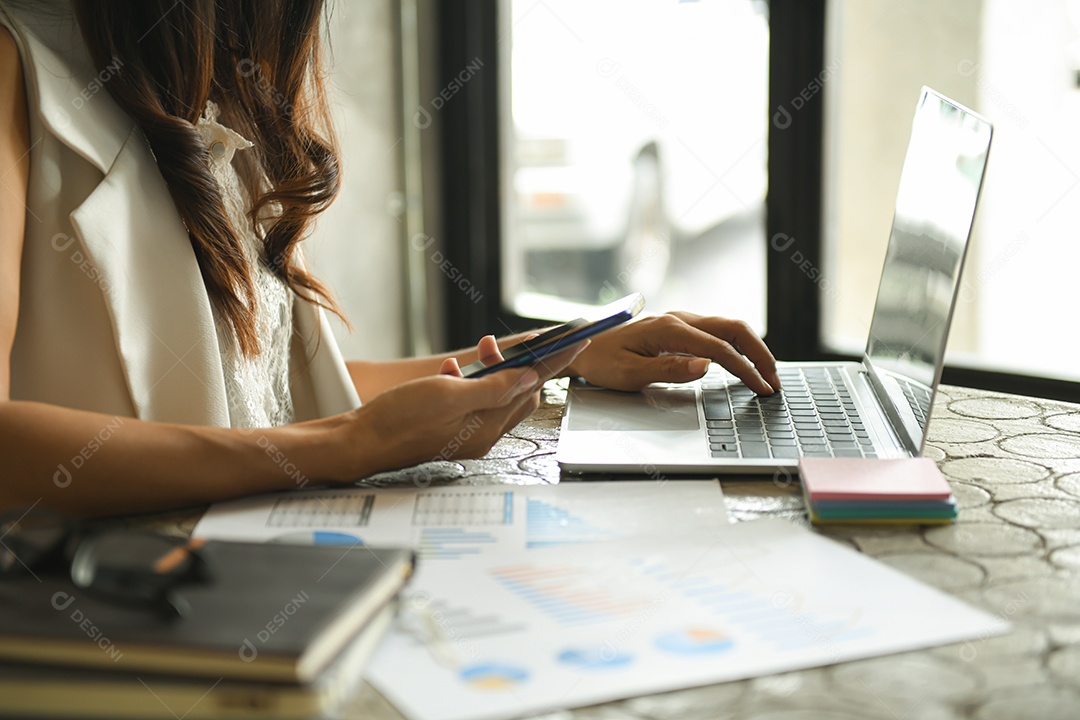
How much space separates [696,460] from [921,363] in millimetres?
203

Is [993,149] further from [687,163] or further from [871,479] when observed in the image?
[871,479]

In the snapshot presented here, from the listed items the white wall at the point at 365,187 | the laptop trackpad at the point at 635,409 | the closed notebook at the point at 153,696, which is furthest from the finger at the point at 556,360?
the white wall at the point at 365,187

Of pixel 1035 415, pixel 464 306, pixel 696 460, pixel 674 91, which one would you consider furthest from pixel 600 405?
pixel 464 306

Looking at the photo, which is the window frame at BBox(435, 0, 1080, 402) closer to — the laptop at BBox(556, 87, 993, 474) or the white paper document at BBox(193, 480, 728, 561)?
the laptop at BBox(556, 87, 993, 474)

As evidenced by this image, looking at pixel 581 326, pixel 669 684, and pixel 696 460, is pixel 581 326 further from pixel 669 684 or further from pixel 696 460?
pixel 669 684

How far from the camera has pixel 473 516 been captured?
0.72 meters

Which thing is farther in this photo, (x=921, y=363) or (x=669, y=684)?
(x=921, y=363)

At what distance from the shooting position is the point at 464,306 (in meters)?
2.52

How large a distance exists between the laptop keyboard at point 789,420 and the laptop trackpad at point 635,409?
2 centimetres

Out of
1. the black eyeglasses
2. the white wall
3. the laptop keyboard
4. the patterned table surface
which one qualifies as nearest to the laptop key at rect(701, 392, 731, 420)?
the laptop keyboard

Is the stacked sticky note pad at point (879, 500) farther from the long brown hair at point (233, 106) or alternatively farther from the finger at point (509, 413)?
the long brown hair at point (233, 106)

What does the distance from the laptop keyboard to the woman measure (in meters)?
0.03

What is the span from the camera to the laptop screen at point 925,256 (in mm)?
778

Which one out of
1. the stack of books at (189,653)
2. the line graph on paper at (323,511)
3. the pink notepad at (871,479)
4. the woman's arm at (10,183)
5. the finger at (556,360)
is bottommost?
the line graph on paper at (323,511)
